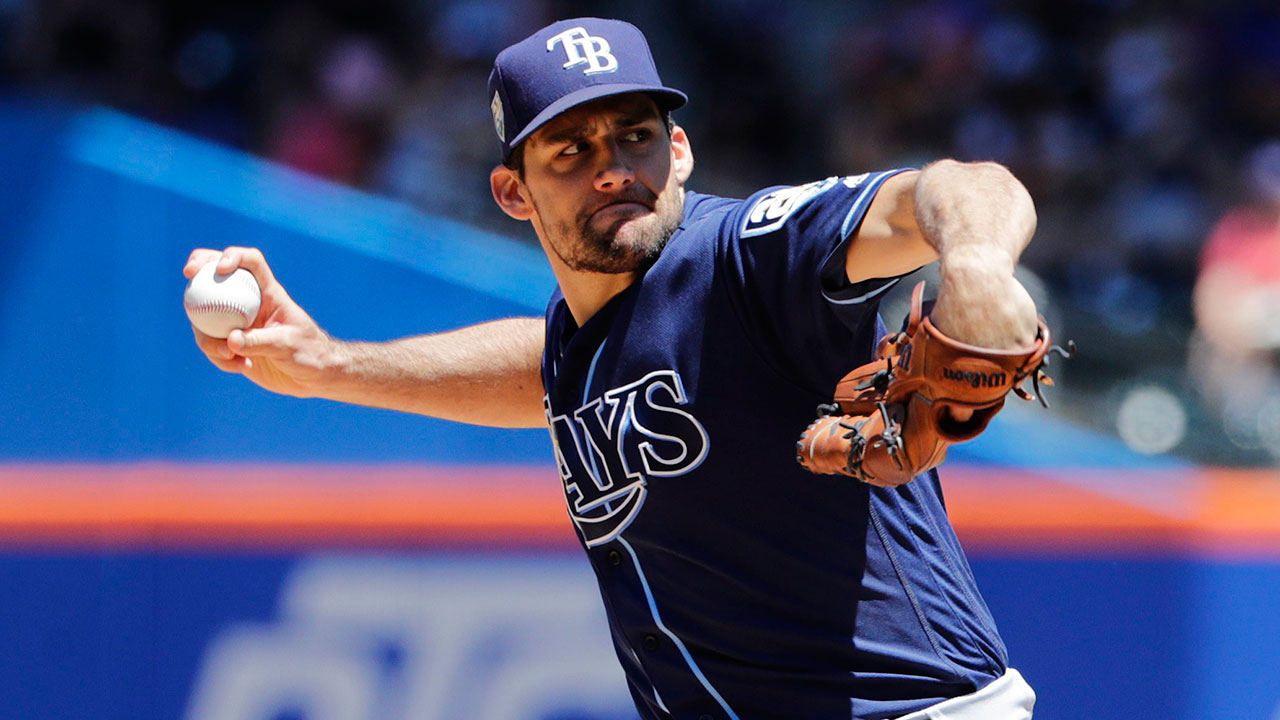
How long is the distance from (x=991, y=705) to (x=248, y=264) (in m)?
1.80

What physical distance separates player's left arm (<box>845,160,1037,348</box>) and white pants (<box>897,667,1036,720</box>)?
80 centimetres

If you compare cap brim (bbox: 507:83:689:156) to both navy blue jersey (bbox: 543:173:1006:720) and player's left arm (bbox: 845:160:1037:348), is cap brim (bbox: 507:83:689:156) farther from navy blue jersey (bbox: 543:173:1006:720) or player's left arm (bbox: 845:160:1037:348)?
player's left arm (bbox: 845:160:1037:348)

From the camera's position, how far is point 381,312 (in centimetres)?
568

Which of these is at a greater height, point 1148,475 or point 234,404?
point 234,404

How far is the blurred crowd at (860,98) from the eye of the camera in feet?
22.9

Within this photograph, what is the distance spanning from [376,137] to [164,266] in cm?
194

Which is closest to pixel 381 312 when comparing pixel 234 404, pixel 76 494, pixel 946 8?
pixel 234 404

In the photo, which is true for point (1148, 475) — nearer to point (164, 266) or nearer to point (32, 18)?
point (164, 266)

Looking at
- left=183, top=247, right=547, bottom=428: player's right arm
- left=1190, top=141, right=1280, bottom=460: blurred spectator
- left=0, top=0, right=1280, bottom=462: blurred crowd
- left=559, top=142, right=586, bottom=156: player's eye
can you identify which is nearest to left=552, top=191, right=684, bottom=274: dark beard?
left=559, top=142, right=586, bottom=156: player's eye

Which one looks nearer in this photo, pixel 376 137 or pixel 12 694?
pixel 12 694

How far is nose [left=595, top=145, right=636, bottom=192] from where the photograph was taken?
2.61 meters

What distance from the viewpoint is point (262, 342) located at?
10.2 ft

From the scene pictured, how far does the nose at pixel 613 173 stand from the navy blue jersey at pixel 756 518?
0.49 ft

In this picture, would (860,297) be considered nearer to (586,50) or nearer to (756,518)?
(756,518)
